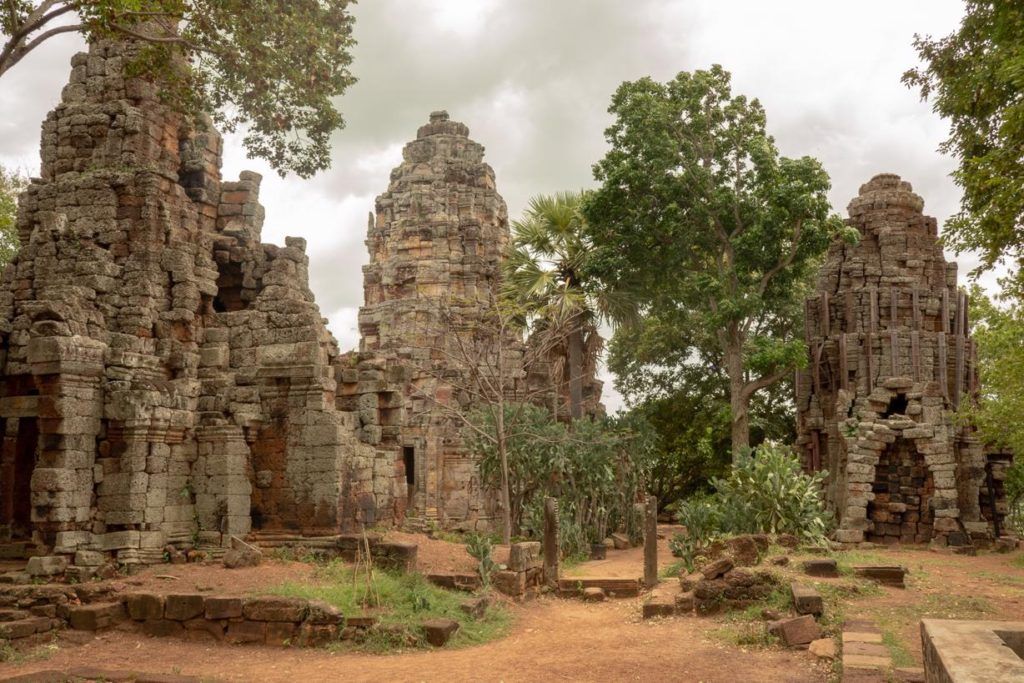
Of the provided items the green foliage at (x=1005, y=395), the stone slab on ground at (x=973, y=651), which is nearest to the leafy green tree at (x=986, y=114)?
the green foliage at (x=1005, y=395)

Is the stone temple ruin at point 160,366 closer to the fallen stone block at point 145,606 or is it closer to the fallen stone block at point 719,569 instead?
the fallen stone block at point 145,606

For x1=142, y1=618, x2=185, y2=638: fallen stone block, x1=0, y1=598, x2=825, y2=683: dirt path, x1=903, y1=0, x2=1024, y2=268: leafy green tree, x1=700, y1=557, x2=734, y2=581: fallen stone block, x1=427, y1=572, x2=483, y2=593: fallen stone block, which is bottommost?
x1=0, y1=598, x2=825, y2=683: dirt path

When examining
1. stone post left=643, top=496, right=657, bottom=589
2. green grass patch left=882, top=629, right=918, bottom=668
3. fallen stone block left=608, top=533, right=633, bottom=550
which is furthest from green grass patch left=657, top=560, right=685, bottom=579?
green grass patch left=882, top=629, right=918, bottom=668

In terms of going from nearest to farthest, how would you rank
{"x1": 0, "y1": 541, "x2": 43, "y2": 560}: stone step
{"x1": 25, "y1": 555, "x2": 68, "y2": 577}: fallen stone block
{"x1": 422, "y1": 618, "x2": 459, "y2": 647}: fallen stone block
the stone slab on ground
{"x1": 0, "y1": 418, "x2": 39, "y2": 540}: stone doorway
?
the stone slab on ground
{"x1": 422, "y1": 618, "x2": 459, "y2": 647}: fallen stone block
{"x1": 25, "y1": 555, "x2": 68, "y2": 577}: fallen stone block
{"x1": 0, "y1": 541, "x2": 43, "y2": 560}: stone step
{"x1": 0, "y1": 418, "x2": 39, "y2": 540}: stone doorway

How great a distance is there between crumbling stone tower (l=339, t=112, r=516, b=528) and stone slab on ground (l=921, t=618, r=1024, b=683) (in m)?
18.1

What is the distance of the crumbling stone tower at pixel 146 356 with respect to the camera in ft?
42.6

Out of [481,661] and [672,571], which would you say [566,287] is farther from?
[481,661]

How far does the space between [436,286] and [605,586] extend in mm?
15584

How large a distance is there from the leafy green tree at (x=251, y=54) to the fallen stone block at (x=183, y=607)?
7.37 m

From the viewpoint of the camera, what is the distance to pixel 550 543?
15.6m

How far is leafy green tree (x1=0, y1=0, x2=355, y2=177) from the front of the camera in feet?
40.9

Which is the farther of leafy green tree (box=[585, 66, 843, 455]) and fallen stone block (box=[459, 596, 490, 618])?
leafy green tree (box=[585, 66, 843, 455])

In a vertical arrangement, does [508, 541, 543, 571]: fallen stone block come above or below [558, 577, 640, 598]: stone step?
above

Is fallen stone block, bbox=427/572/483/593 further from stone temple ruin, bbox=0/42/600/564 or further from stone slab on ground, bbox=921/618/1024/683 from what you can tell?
stone slab on ground, bbox=921/618/1024/683
